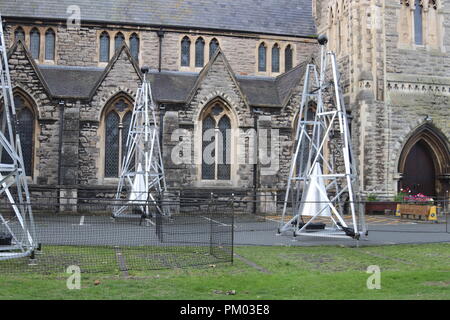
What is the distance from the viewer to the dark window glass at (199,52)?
1166 inches

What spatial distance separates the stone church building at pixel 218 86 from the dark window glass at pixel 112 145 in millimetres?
52

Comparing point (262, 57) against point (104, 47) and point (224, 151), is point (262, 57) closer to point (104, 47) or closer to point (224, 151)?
point (224, 151)

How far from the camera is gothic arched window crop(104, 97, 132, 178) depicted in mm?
24562

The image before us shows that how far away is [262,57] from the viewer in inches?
1199

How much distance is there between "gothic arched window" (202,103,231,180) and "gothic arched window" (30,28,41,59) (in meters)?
10.6

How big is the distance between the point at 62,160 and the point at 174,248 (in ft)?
39.4

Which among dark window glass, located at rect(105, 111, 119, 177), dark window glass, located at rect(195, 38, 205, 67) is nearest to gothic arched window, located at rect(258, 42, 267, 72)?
dark window glass, located at rect(195, 38, 205, 67)

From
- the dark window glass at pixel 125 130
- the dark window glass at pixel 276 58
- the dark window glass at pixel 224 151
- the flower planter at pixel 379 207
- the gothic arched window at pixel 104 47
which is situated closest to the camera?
the dark window glass at pixel 125 130

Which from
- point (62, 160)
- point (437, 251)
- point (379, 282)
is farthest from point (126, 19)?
point (379, 282)

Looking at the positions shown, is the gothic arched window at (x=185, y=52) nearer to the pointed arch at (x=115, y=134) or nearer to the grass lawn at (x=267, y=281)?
the pointed arch at (x=115, y=134)

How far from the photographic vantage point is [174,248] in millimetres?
12492

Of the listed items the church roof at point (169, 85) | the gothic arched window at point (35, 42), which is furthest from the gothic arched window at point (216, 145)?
the gothic arched window at point (35, 42)
